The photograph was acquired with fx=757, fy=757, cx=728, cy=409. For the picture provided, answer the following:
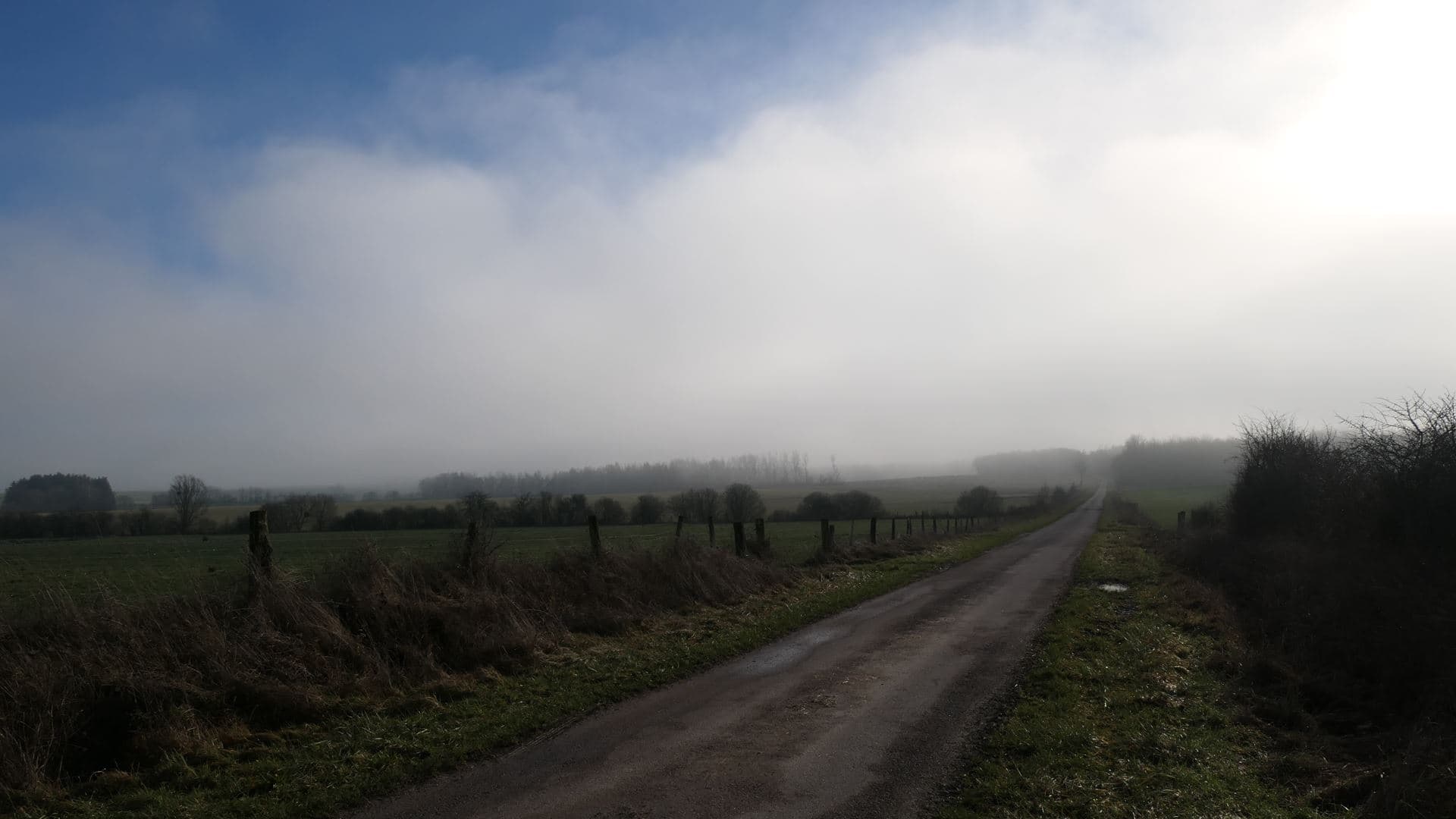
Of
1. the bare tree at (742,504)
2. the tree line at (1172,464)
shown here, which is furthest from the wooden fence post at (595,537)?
the tree line at (1172,464)

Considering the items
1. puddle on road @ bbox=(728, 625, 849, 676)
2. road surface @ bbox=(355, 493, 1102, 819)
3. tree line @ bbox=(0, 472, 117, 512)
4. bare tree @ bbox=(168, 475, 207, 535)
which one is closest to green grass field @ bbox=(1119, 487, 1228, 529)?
puddle on road @ bbox=(728, 625, 849, 676)

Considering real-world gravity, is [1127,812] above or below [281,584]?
below

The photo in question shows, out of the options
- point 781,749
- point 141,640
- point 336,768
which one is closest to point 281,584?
point 141,640

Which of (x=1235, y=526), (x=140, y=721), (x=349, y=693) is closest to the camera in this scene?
(x=140, y=721)

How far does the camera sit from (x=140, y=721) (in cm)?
728

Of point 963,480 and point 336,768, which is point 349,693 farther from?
point 963,480

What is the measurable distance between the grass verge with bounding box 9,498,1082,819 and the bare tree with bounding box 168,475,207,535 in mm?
54608

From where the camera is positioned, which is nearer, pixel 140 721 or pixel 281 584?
pixel 140 721

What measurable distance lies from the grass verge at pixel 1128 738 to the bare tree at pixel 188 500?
59527mm

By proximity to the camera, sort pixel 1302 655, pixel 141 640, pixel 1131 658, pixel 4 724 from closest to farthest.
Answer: pixel 4 724
pixel 141 640
pixel 1302 655
pixel 1131 658

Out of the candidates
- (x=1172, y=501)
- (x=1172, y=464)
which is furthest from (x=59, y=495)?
(x=1172, y=464)

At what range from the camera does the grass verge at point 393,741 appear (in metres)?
6.13

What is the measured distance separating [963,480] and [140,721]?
196m

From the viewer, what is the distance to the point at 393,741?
748 cm
